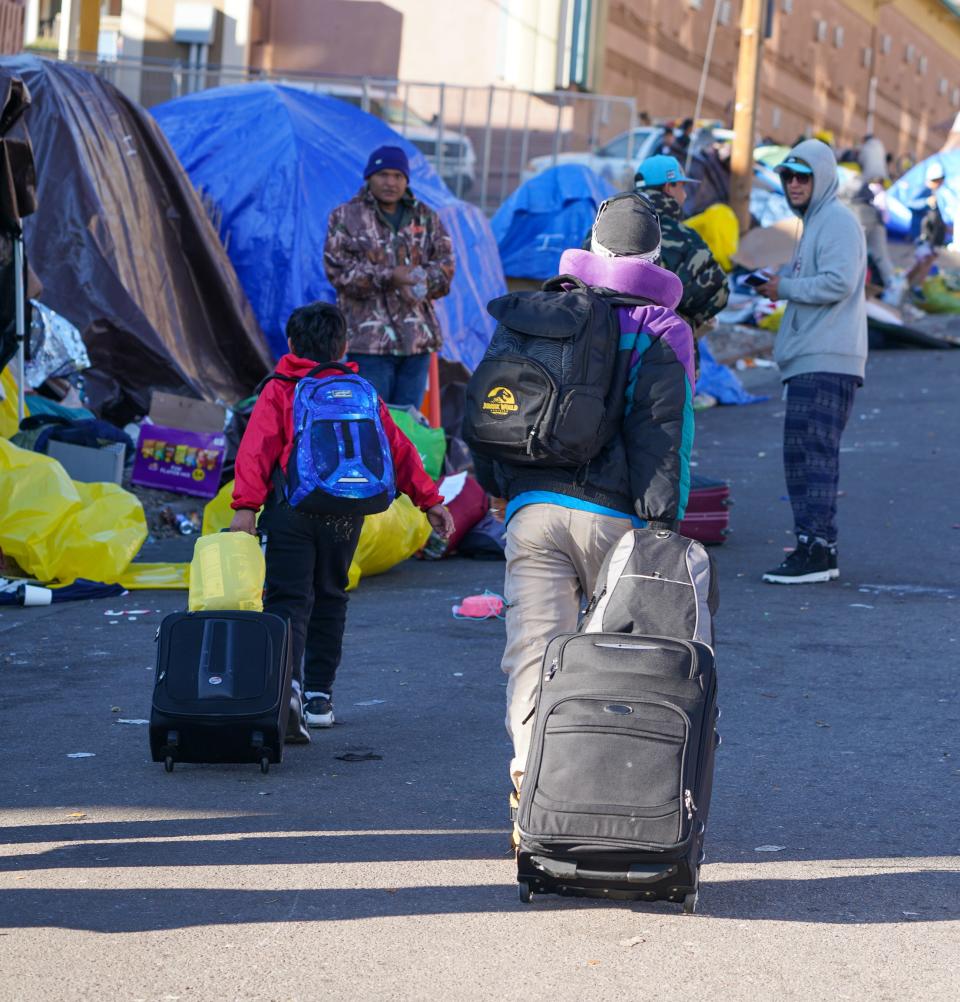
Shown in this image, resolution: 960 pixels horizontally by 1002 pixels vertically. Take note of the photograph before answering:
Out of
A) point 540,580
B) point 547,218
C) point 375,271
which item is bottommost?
point 540,580

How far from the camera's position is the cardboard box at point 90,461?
9.20 metres

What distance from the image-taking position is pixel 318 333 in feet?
18.2

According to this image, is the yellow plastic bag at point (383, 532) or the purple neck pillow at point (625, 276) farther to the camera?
the yellow plastic bag at point (383, 532)

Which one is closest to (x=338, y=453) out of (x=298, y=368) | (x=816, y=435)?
(x=298, y=368)

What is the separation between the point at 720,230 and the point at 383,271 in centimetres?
949

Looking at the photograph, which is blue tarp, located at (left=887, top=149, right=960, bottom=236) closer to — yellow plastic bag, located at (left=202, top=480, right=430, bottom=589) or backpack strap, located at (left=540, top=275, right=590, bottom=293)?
yellow plastic bag, located at (left=202, top=480, right=430, bottom=589)

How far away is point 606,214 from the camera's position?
15.2ft

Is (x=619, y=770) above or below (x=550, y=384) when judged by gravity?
below

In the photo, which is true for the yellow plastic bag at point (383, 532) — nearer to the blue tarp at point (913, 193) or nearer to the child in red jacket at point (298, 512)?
the child in red jacket at point (298, 512)

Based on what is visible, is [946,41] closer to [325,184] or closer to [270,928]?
[325,184]

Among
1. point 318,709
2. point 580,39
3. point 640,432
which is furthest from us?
Result: point 580,39

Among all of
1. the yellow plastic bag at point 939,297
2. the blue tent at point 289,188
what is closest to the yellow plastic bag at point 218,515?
the blue tent at point 289,188

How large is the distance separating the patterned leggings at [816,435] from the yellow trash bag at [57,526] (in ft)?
10.4

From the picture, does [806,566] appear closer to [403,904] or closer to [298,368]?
[298,368]
